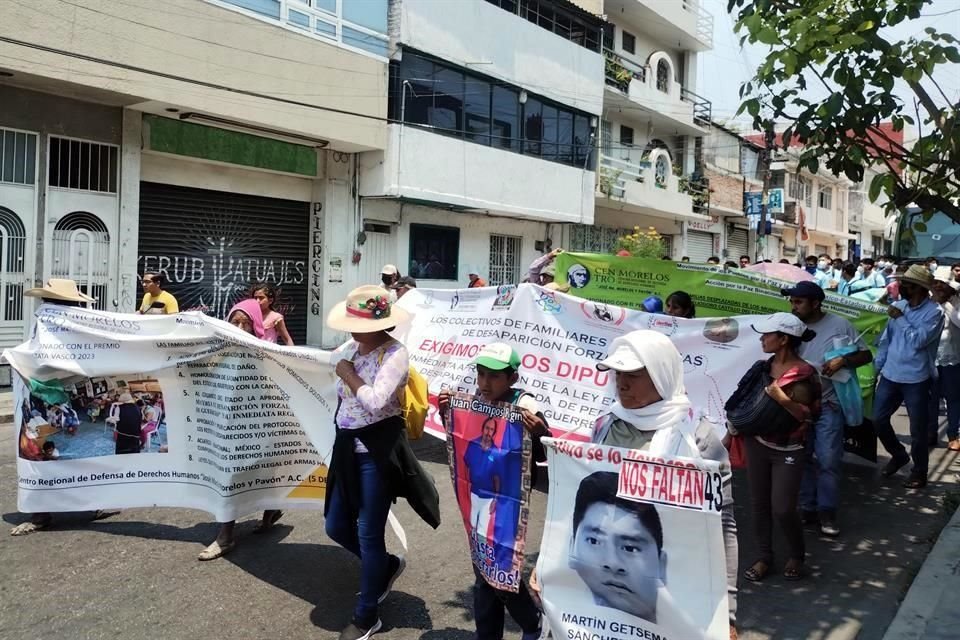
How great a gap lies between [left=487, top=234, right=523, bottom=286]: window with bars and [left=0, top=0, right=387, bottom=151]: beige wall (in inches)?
243

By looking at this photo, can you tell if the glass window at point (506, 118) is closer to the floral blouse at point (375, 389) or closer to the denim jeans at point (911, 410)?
the denim jeans at point (911, 410)

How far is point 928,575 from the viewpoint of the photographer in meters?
4.52

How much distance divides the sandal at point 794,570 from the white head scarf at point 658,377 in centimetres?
240

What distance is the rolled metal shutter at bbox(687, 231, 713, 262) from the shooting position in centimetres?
3136

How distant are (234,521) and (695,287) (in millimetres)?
4923

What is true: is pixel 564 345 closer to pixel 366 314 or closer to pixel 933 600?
pixel 366 314

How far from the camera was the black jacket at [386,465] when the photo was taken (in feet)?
12.4

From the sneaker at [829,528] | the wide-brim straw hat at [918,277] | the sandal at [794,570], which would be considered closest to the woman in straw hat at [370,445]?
Result: the sandal at [794,570]

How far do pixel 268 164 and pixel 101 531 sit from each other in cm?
1117

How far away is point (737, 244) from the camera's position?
117ft

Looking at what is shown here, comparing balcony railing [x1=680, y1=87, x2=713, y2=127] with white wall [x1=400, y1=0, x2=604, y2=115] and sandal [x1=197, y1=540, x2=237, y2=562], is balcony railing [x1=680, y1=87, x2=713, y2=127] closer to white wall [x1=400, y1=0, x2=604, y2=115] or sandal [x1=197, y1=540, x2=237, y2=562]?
white wall [x1=400, y1=0, x2=604, y2=115]

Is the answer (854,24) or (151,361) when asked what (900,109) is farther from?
(151,361)

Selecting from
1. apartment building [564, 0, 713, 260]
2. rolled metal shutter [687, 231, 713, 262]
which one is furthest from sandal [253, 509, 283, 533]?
rolled metal shutter [687, 231, 713, 262]

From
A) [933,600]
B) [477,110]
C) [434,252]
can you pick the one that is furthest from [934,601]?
[477,110]
